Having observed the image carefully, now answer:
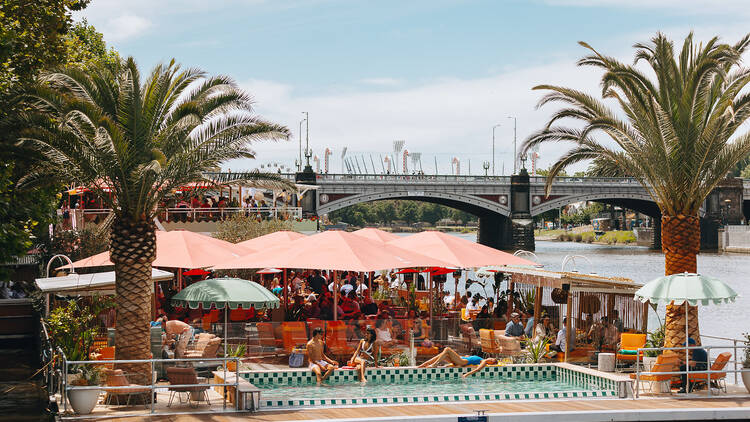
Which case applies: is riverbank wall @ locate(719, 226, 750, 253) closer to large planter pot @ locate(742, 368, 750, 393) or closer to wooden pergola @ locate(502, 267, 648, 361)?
wooden pergola @ locate(502, 267, 648, 361)

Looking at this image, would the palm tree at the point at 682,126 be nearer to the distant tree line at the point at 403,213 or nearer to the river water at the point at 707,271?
the river water at the point at 707,271

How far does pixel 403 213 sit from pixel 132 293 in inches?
6029

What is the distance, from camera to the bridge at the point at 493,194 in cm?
7075

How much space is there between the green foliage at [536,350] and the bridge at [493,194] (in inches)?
2049

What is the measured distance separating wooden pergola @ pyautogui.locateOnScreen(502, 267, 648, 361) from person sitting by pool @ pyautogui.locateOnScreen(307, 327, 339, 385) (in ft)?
15.4

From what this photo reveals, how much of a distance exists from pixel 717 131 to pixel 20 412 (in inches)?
585

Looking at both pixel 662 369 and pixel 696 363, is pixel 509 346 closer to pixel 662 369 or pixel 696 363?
pixel 662 369

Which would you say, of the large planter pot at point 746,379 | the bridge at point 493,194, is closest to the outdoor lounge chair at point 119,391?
the large planter pot at point 746,379

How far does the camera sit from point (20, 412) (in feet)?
57.2

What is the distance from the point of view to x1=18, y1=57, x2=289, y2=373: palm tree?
14.1 meters

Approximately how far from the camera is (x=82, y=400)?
12.0 m

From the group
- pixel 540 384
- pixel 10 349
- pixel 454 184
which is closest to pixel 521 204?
pixel 454 184

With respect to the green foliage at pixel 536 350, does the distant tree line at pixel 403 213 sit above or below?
above

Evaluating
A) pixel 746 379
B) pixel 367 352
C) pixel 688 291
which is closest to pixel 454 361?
pixel 367 352
